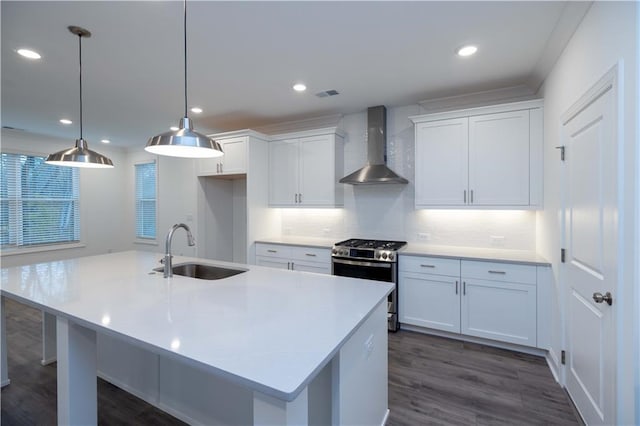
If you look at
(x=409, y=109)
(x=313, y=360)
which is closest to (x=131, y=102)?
(x=409, y=109)

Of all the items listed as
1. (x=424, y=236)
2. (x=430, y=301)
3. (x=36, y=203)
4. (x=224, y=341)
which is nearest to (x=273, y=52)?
(x=224, y=341)

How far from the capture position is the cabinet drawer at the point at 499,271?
271 centimetres

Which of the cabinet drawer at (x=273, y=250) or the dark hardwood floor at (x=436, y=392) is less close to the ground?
the cabinet drawer at (x=273, y=250)

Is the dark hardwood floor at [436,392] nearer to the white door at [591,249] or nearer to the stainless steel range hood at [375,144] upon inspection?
the white door at [591,249]

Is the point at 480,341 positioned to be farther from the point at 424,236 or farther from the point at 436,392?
the point at 424,236

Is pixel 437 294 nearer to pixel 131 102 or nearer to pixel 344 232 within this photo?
pixel 344 232

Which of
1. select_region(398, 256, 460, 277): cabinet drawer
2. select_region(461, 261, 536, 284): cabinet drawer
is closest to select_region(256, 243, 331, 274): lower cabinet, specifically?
select_region(398, 256, 460, 277): cabinet drawer

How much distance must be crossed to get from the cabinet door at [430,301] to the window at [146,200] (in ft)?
17.5

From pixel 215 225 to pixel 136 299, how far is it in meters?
3.25

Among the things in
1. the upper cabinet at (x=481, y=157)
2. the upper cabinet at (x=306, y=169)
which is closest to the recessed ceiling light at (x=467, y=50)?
the upper cabinet at (x=481, y=157)

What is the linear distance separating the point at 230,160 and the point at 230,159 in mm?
14

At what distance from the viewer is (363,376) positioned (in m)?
1.54

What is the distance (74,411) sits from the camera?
164cm

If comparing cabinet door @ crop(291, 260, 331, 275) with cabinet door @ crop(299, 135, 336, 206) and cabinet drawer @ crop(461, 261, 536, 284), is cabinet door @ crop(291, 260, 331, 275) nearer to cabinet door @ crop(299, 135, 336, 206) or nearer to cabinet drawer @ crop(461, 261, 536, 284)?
cabinet door @ crop(299, 135, 336, 206)
